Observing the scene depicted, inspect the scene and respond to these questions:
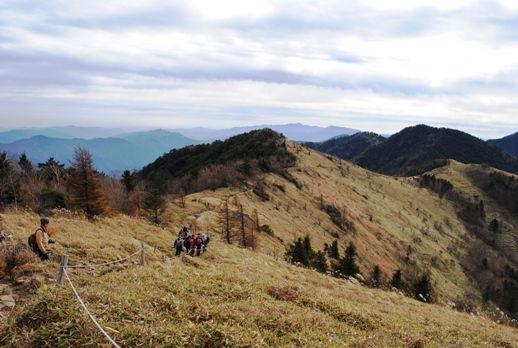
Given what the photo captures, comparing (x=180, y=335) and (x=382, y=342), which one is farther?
(x=382, y=342)

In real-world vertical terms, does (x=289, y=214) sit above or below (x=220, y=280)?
below

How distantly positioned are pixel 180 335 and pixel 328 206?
6140 centimetres

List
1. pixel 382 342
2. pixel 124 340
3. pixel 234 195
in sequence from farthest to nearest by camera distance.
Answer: pixel 234 195
pixel 382 342
pixel 124 340

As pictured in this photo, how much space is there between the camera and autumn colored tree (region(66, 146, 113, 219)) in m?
21.5

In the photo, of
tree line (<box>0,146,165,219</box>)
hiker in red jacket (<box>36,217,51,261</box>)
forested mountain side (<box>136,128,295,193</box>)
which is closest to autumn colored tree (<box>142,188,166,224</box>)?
tree line (<box>0,146,165,219</box>)

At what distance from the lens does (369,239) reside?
6322 centimetres

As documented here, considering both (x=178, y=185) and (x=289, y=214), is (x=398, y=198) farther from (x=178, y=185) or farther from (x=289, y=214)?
(x=178, y=185)

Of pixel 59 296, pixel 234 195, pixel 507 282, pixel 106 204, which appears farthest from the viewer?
pixel 507 282

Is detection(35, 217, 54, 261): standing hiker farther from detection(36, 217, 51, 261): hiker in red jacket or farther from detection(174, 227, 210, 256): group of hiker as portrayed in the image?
detection(174, 227, 210, 256): group of hiker

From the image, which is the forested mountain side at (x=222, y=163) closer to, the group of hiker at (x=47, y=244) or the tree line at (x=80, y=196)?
the tree line at (x=80, y=196)

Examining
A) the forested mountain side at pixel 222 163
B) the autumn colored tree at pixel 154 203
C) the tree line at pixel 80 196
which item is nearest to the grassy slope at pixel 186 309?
the tree line at pixel 80 196

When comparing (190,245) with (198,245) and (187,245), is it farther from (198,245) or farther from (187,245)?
(198,245)

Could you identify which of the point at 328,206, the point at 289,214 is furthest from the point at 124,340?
the point at 328,206

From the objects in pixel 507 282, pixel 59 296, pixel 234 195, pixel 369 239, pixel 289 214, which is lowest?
pixel 507 282
